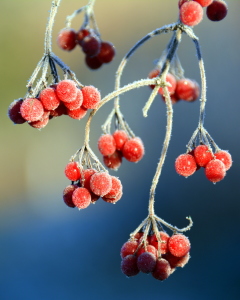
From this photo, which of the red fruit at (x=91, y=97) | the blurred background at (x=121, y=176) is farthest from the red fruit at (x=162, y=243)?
the blurred background at (x=121, y=176)

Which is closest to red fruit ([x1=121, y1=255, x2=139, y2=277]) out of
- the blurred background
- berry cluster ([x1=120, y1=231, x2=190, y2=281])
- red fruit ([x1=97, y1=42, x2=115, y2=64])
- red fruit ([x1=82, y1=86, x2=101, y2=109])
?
berry cluster ([x1=120, y1=231, x2=190, y2=281])

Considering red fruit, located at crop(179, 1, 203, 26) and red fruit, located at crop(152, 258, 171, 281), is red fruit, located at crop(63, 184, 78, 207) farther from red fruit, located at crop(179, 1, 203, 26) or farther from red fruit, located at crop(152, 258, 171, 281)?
red fruit, located at crop(179, 1, 203, 26)

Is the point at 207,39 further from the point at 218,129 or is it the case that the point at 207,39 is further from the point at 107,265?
the point at 107,265

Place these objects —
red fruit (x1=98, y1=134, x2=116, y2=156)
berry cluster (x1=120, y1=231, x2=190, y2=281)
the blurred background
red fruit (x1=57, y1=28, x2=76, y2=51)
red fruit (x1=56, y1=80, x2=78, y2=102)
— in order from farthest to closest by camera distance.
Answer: the blurred background → red fruit (x1=57, y1=28, x2=76, y2=51) → red fruit (x1=98, y1=134, x2=116, y2=156) → berry cluster (x1=120, y1=231, x2=190, y2=281) → red fruit (x1=56, y1=80, x2=78, y2=102)

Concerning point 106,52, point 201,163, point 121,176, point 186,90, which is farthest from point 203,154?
point 121,176

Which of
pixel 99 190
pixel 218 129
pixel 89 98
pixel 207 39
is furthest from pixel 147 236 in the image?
pixel 207 39

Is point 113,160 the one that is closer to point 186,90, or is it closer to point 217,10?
point 186,90
